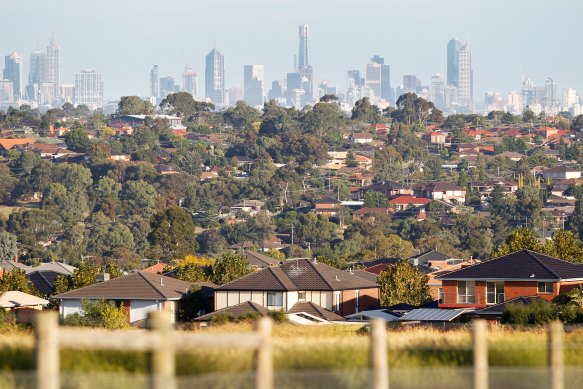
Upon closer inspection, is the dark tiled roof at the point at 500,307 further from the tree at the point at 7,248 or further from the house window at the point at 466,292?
the tree at the point at 7,248

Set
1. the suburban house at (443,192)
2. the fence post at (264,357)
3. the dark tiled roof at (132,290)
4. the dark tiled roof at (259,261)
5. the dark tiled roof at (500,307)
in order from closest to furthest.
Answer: the fence post at (264,357) < the dark tiled roof at (500,307) < the dark tiled roof at (132,290) < the dark tiled roof at (259,261) < the suburban house at (443,192)

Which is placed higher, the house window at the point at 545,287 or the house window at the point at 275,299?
the house window at the point at 545,287

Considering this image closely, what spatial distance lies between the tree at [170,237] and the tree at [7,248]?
9.91m

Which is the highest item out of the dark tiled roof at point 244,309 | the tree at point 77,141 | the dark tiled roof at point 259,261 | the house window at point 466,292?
the tree at point 77,141

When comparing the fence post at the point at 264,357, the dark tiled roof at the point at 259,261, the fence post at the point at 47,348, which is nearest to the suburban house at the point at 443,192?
the dark tiled roof at the point at 259,261

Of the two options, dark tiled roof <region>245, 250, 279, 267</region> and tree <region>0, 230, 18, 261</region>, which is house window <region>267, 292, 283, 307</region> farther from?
tree <region>0, 230, 18, 261</region>

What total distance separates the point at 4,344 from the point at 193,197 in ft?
439

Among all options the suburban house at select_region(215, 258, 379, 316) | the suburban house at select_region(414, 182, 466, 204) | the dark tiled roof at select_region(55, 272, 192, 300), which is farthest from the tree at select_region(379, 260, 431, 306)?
the suburban house at select_region(414, 182, 466, 204)

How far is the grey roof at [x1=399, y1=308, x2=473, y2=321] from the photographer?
39781 mm

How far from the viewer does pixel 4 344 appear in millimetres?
12430

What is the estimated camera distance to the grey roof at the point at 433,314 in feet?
131

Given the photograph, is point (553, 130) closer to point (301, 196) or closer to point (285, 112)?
point (285, 112)

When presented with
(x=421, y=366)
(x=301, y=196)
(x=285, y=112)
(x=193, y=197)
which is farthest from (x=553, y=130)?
(x=421, y=366)

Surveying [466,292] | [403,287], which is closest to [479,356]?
[466,292]
